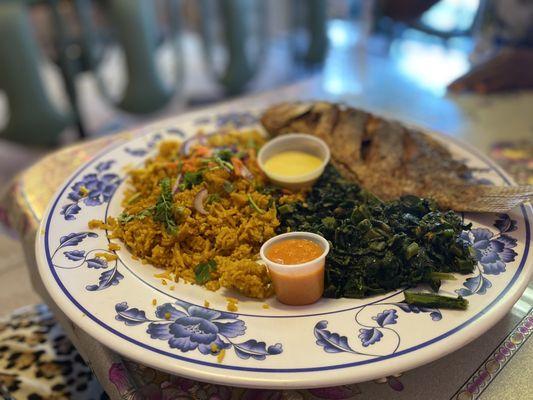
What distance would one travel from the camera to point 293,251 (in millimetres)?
1641

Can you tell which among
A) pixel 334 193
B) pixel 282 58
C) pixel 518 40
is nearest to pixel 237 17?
pixel 282 58

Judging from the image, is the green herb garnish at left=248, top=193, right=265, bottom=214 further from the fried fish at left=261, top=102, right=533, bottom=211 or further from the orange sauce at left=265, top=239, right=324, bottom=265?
the fried fish at left=261, top=102, right=533, bottom=211

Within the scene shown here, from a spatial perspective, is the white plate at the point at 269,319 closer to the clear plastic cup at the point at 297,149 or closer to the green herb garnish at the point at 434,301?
the green herb garnish at the point at 434,301

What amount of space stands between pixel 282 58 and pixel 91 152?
4310 mm

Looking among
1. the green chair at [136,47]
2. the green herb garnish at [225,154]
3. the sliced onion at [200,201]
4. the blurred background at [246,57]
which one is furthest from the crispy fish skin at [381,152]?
the green chair at [136,47]

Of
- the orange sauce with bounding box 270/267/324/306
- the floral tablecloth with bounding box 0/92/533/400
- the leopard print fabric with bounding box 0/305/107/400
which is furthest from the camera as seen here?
the leopard print fabric with bounding box 0/305/107/400

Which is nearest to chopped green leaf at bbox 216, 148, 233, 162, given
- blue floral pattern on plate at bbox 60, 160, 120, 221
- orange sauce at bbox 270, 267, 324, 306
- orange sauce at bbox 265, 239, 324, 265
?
blue floral pattern on plate at bbox 60, 160, 120, 221

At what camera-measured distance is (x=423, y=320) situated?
4.62ft

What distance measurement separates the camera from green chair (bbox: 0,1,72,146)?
3.93m

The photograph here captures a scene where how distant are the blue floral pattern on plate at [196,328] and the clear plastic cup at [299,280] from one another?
0.17 m

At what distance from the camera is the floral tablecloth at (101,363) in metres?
1.42

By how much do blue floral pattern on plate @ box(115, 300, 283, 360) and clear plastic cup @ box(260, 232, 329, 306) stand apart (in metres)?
0.17

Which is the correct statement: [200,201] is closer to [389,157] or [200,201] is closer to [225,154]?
[225,154]

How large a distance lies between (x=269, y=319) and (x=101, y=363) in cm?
56
